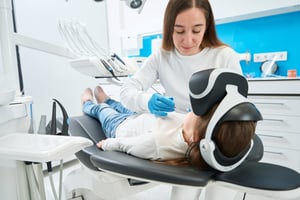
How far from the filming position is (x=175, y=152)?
880 millimetres

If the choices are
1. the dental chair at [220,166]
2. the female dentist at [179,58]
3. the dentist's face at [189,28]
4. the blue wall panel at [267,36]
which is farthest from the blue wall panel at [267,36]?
the dental chair at [220,166]

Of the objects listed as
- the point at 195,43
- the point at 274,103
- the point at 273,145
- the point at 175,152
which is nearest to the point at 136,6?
the point at 195,43

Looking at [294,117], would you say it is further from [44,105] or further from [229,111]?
[44,105]

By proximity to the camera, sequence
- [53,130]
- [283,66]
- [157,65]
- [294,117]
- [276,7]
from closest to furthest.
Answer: [53,130], [157,65], [294,117], [276,7], [283,66]

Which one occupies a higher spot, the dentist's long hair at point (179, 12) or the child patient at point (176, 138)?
the dentist's long hair at point (179, 12)

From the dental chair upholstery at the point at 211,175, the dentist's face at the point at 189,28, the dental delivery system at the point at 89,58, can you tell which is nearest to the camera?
the dental chair upholstery at the point at 211,175

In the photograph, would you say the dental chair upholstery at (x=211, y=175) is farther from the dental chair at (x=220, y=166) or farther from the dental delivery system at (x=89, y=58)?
the dental delivery system at (x=89, y=58)

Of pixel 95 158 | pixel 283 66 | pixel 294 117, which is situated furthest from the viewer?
pixel 283 66

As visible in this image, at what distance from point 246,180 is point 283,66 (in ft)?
7.01

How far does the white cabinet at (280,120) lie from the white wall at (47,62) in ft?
5.86

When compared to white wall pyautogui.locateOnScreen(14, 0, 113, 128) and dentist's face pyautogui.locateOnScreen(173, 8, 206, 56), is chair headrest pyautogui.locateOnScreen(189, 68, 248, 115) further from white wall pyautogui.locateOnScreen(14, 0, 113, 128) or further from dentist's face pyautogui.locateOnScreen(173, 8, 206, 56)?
white wall pyautogui.locateOnScreen(14, 0, 113, 128)

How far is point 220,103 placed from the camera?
0.68 metres

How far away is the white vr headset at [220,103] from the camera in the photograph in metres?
0.66

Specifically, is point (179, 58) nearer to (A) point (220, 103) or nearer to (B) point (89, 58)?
(B) point (89, 58)
